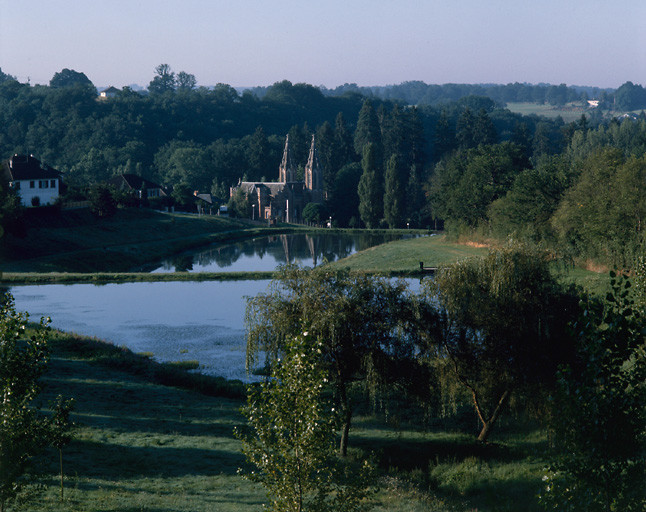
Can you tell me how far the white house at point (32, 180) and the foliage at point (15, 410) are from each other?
78.1 metres

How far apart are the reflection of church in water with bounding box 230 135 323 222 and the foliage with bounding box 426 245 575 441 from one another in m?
106

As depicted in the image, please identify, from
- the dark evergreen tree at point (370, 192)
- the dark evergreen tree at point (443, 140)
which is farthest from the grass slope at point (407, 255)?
the dark evergreen tree at point (443, 140)

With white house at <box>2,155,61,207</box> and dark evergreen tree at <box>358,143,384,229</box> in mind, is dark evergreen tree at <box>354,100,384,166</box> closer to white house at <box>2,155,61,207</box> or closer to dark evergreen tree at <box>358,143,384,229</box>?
dark evergreen tree at <box>358,143,384,229</box>

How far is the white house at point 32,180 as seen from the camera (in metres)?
89.1

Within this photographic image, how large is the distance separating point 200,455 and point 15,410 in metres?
9.22

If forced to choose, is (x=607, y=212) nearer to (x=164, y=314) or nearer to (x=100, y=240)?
(x=164, y=314)

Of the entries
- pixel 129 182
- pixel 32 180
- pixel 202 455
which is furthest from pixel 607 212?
pixel 129 182

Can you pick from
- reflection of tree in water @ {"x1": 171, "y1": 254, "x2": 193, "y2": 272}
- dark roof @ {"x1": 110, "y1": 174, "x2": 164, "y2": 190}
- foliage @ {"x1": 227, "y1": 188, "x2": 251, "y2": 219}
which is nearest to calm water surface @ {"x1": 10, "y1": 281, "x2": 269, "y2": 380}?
reflection of tree in water @ {"x1": 171, "y1": 254, "x2": 193, "y2": 272}

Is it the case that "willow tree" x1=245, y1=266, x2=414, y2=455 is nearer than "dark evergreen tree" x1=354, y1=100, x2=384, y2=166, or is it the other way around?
"willow tree" x1=245, y1=266, x2=414, y2=455

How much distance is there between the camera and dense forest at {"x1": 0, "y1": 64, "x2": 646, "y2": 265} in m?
61.5

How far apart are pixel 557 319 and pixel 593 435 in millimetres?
13350

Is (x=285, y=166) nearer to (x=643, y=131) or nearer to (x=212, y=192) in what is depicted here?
(x=212, y=192)

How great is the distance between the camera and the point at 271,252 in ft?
301

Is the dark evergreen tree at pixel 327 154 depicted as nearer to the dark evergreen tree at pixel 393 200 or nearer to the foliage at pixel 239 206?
the foliage at pixel 239 206
